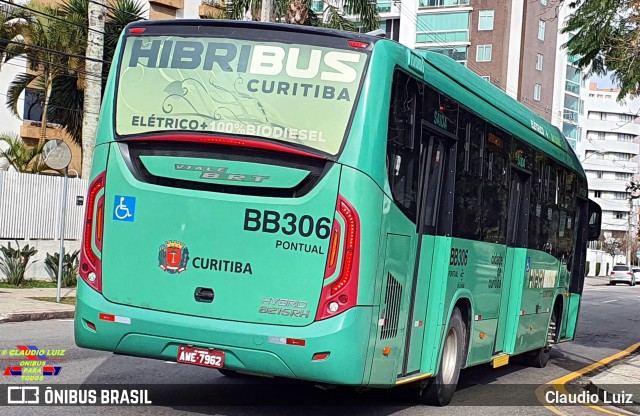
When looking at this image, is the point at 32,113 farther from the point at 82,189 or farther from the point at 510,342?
the point at 510,342

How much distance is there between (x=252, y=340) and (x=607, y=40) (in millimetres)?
9606

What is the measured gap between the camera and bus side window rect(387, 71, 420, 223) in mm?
8109

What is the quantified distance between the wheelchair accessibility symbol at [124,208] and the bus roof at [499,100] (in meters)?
3.10

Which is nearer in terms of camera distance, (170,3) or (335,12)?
(335,12)

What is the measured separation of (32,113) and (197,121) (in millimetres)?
32499

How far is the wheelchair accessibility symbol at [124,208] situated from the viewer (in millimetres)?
8039

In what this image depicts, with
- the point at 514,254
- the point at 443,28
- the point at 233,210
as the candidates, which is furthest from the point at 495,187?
the point at 443,28

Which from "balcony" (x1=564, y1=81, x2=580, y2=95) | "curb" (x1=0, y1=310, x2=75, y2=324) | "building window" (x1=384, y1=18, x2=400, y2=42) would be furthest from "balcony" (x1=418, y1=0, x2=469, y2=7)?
"curb" (x1=0, y1=310, x2=75, y2=324)

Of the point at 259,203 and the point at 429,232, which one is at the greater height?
the point at 259,203

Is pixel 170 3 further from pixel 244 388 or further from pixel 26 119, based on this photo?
pixel 244 388

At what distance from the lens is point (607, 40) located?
14.8 metres

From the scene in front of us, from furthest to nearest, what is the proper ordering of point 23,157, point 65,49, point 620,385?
1. point 23,157
2. point 65,49
3. point 620,385

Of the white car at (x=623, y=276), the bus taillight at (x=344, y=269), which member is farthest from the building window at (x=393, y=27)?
the bus taillight at (x=344, y=269)

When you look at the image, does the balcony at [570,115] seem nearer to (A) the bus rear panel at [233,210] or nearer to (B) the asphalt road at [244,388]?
(B) the asphalt road at [244,388]
